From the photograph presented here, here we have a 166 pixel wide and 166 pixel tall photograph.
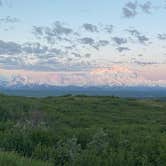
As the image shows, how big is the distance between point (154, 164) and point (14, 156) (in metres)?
3.95

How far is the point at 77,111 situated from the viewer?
131 feet

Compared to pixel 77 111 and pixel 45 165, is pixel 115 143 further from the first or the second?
pixel 77 111

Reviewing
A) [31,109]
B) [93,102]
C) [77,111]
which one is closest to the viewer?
[31,109]

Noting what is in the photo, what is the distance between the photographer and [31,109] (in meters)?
33.4

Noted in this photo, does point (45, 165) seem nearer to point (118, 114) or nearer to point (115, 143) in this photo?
point (115, 143)

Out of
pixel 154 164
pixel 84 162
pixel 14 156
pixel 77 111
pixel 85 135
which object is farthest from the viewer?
pixel 77 111

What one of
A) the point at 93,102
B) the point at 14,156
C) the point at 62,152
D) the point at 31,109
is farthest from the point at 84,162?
the point at 93,102

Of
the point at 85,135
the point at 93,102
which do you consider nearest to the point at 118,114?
the point at 93,102

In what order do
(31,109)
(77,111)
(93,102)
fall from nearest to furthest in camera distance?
(31,109) → (77,111) → (93,102)

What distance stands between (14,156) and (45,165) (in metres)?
0.74

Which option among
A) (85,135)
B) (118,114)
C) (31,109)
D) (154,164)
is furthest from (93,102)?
(154,164)

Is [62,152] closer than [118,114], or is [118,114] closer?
[62,152]

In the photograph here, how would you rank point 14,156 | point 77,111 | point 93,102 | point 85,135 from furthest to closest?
1. point 93,102
2. point 77,111
3. point 85,135
4. point 14,156

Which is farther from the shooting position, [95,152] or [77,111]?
[77,111]
